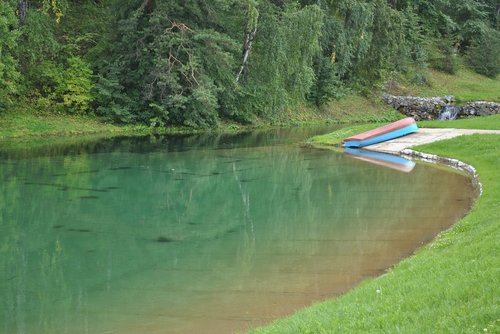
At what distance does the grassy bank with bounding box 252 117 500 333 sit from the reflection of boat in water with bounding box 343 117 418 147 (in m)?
18.7

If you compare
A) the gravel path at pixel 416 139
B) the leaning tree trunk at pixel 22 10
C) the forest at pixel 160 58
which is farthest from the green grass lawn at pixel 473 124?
the leaning tree trunk at pixel 22 10

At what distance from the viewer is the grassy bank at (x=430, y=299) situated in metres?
5.82

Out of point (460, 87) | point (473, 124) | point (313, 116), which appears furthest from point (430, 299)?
point (460, 87)

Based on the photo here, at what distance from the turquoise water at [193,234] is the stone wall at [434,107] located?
87.8 feet

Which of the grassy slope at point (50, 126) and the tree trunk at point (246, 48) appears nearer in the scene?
the grassy slope at point (50, 126)

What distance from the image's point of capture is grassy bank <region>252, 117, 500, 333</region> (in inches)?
229

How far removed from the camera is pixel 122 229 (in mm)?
13336

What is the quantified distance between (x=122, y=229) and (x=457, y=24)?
211ft

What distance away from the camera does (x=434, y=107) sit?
1916 inches

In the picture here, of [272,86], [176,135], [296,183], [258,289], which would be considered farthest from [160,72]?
[258,289]

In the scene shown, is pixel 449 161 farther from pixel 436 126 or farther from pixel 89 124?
pixel 89 124

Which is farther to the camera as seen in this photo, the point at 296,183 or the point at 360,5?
the point at 360,5

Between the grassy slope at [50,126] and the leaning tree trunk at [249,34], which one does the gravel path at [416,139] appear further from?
the grassy slope at [50,126]

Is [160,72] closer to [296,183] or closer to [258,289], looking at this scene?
[296,183]
